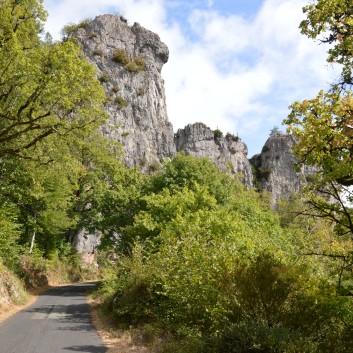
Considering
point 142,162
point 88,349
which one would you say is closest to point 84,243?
point 142,162

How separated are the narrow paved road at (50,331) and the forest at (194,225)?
4.93 feet

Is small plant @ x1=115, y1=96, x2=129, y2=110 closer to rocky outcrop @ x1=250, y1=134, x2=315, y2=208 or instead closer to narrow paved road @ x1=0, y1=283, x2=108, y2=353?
rocky outcrop @ x1=250, y1=134, x2=315, y2=208

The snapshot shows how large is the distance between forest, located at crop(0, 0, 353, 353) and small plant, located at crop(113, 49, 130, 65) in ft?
127

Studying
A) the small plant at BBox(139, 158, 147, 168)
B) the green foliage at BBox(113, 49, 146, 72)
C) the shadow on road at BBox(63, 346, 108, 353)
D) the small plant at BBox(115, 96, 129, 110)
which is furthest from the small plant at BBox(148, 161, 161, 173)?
the shadow on road at BBox(63, 346, 108, 353)

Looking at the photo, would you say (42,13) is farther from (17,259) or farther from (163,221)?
(17,259)

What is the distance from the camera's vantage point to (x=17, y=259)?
26672mm

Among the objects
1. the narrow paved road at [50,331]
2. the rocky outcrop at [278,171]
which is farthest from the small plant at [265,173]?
the narrow paved road at [50,331]

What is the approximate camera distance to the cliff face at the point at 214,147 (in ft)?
219

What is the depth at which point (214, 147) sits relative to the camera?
69125mm

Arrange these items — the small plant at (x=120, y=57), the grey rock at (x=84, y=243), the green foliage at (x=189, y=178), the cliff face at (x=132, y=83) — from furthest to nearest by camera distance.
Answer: the small plant at (x=120, y=57), the cliff face at (x=132, y=83), the grey rock at (x=84, y=243), the green foliage at (x=189, y=178)

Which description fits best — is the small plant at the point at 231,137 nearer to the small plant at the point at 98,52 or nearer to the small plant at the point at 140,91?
the small plant at the point at 140,91

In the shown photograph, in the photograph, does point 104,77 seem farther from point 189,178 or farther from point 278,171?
point 189,178

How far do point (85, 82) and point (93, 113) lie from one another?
1312 mm

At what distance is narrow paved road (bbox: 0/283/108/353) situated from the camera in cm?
1071
